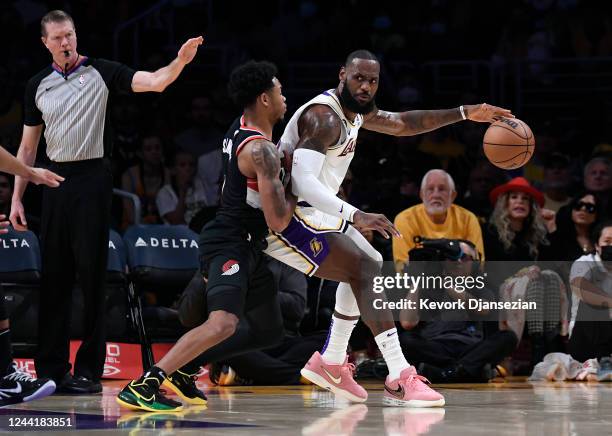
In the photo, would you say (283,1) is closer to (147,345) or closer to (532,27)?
(532,27)

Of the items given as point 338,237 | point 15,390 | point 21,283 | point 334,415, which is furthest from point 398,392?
point 21,283

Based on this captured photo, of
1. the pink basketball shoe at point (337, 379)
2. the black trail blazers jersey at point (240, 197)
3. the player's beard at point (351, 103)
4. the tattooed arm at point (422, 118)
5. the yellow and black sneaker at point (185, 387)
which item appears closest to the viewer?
the black trail blazers jersey at point (240, 197)

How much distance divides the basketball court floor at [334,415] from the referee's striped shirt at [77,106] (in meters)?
1.48

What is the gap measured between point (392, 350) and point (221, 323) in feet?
3.43

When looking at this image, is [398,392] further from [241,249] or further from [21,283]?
[21,283]

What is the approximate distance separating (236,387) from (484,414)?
8.51 ft

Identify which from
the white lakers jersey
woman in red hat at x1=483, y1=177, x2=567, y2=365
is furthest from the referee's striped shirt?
woman in red hat at x1=483, y1=177, x2=567, y2=365

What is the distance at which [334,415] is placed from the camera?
5.77 m

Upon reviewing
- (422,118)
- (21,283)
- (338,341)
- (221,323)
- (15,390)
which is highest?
(422,118)

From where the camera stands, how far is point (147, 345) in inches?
329

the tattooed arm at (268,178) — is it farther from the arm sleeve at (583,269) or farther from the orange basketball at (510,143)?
the arm sleeve at (583,269)

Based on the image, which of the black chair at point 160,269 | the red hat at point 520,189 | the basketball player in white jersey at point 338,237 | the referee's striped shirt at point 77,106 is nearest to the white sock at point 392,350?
the basketball player in white jersey at point 338,237

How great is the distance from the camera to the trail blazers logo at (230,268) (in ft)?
19.4

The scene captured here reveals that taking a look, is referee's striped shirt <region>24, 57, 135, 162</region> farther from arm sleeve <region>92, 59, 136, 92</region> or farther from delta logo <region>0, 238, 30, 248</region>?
delta logo <region>0, 238, 30, 248</region>
